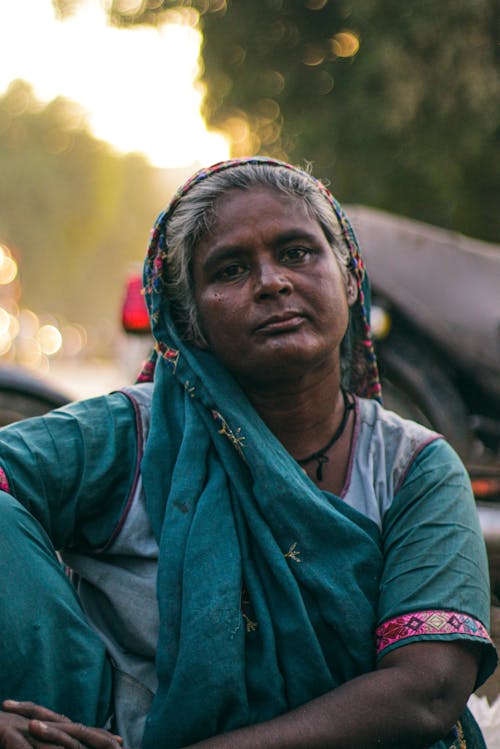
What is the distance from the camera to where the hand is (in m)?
1.61

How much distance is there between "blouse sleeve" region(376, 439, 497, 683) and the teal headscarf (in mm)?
67

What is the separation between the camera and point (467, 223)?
9844mm

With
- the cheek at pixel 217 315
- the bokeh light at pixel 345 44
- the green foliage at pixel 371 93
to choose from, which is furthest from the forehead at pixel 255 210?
the bokeh light at pixel 345 44

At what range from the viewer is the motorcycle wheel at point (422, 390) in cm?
434

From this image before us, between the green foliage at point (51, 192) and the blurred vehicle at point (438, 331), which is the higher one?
the green foliage at point (51, 192)

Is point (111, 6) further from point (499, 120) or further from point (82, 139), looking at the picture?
point (82, 139)

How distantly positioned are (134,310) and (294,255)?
2.83 metres

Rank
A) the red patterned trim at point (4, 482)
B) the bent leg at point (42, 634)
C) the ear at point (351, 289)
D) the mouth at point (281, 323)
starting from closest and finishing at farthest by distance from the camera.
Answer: the bent leg at point (42, 634) → the red patterned trim at point (4, 482) → the mouth at point (281, 323) → the ear at point (351, 289)

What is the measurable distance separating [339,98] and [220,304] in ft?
28.5

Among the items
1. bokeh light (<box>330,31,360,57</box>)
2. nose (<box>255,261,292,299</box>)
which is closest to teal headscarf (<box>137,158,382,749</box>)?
nose (<box>255,261,292,299</box>)

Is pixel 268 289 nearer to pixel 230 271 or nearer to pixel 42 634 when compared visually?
pixel 230 271

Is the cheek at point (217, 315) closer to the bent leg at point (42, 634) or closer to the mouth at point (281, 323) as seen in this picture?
the mouth at point (281, 323)

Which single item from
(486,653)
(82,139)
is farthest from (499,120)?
(82,139)

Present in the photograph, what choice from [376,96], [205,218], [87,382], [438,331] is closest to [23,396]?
[438,331]
